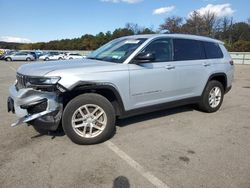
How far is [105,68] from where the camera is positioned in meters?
4.33

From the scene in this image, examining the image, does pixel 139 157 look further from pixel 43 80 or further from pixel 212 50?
pixel 212 50

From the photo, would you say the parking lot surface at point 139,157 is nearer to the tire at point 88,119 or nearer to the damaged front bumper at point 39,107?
the tire at point 88,119

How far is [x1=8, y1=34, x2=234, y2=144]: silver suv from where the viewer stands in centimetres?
399

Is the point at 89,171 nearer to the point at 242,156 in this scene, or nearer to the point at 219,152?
the point at 219,152

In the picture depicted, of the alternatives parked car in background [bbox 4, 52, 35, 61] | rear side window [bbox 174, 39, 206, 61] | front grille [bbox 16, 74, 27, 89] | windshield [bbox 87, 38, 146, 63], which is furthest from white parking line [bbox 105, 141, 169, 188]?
parked car in background [bbox 4, 52, 35, 61]

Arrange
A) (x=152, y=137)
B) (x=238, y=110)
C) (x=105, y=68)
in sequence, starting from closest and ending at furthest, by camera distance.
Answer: (x=105, y=68), (x=152, y=137), (x=238, y=110)

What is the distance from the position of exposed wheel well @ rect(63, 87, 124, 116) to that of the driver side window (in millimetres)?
1053

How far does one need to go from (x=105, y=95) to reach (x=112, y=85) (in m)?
0.31

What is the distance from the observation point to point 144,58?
14.9ft

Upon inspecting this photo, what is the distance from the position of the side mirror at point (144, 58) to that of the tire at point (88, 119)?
3.04 ft

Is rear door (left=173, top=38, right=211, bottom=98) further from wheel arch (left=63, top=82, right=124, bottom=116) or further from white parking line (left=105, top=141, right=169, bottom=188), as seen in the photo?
white parking line (left=105, top=141, right=169, bottom=188)

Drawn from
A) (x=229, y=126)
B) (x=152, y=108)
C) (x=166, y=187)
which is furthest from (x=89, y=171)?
(x=229, y=126)

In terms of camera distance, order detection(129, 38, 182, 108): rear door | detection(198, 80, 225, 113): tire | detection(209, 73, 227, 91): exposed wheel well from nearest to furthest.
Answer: detection(129, 38, 182, 108): rear door, detection(198, 80, 225, 113): tire, detection(209, 73, 227, 91): exposed wheel well

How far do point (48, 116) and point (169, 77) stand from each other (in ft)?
7.93
